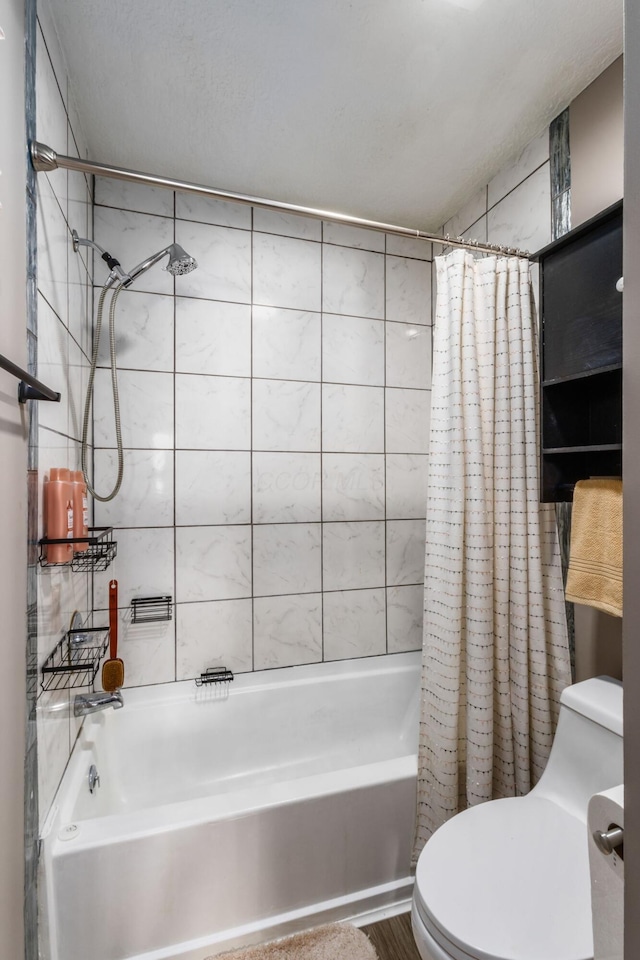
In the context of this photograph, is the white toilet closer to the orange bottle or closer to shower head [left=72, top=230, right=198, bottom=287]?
the orange bottle

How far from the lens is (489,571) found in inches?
63.1

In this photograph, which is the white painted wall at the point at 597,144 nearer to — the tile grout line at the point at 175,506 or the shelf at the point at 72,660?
the tile grout line at the point at 175,506

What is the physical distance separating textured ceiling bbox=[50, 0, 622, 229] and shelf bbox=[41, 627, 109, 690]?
1.48 meters

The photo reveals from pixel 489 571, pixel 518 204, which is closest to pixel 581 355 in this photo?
pixel 489 571

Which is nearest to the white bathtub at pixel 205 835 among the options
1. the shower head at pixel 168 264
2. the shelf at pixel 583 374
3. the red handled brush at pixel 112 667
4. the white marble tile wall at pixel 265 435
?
the red handled brush at pixel 112 667

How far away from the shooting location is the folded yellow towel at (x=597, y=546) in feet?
4.14

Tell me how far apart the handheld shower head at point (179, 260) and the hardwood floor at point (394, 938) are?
2.19 metres

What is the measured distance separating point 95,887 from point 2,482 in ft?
3.55

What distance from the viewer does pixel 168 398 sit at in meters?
2.04

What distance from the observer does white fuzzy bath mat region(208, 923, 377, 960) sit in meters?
1.37

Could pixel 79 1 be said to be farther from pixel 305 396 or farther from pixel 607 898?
pixel 607 898

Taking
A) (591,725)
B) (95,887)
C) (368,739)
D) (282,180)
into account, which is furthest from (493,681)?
(282,180)

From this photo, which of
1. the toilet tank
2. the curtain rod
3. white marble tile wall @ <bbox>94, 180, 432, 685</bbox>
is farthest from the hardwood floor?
the curtain rod

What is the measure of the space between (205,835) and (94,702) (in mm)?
638
